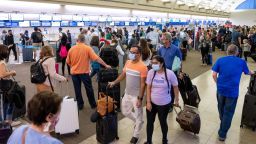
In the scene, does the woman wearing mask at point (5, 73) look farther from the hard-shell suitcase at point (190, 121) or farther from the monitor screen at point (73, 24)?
the monitor screen at point (73, 24)

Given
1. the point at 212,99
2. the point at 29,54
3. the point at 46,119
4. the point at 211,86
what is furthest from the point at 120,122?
the point at 29,54

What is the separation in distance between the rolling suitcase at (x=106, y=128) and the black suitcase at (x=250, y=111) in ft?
8.14

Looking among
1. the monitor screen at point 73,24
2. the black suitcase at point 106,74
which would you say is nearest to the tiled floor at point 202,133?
the black suitcase at point 106,74

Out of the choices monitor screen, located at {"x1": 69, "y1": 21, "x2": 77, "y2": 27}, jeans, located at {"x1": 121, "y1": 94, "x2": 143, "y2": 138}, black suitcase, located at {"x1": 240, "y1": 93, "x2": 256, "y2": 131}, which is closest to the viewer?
jeans, located at {"x1": 121, "y1": 94, "x2": 143, "y2": 138}

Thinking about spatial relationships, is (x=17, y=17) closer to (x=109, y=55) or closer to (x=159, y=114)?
(x=109, y=55)

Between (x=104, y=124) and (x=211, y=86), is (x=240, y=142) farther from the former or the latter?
(x=211, y=86)

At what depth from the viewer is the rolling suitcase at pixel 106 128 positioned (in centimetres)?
397

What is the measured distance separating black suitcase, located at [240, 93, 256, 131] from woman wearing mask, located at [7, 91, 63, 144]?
4077 mm

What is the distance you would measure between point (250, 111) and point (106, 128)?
2703 millimetres

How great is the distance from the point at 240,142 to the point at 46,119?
3664 millimetres

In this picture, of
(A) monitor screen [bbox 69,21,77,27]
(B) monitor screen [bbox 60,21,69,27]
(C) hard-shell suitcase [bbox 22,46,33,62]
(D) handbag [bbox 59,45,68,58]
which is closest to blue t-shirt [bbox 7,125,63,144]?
(D) handbag [bbox 59,45,68,58]

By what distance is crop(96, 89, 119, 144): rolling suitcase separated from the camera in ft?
13.0

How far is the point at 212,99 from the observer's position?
6.57m

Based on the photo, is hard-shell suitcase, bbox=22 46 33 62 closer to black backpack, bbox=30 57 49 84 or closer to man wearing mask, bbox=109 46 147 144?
black backpack, bbox=30 57 49 84
